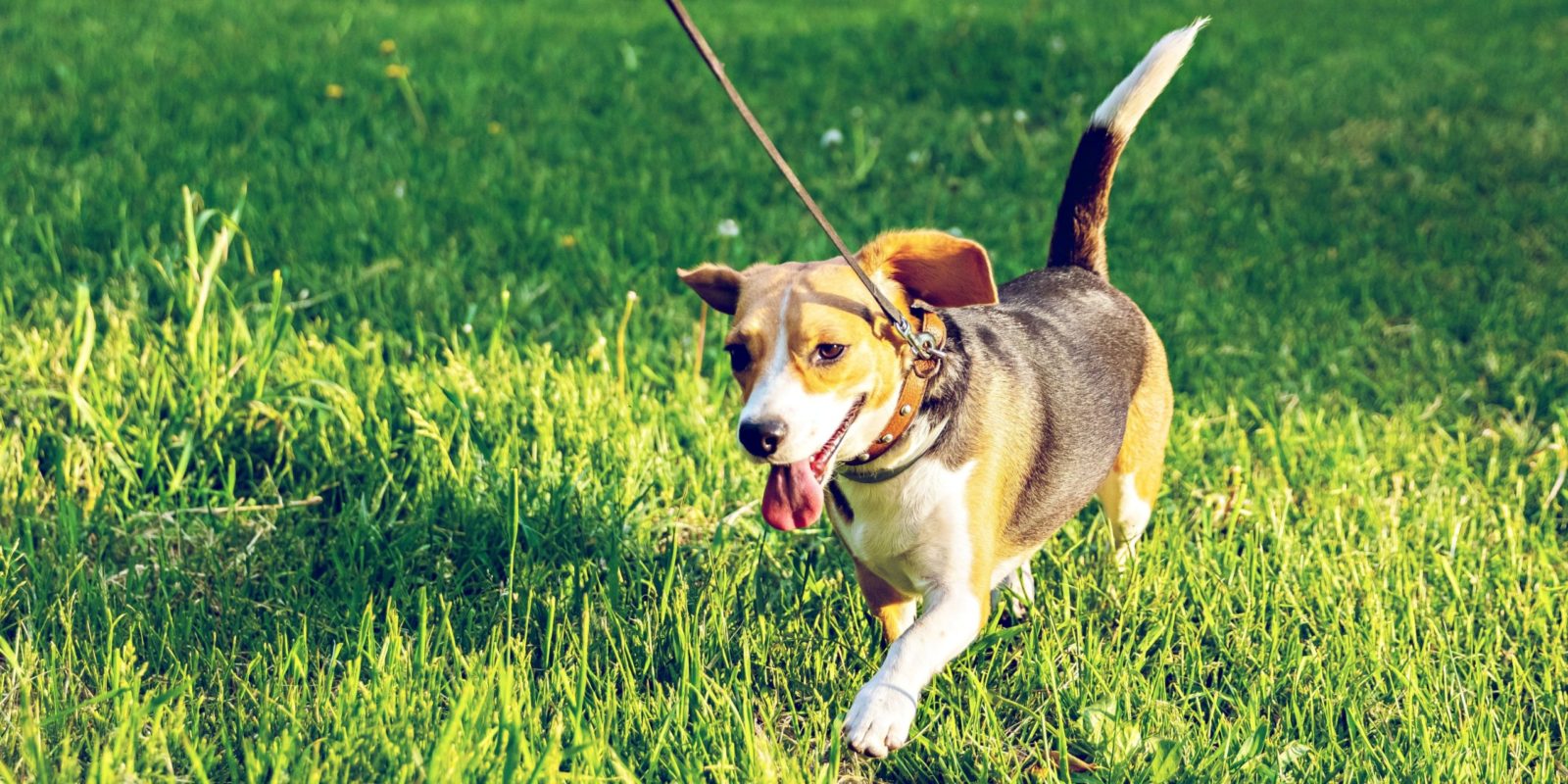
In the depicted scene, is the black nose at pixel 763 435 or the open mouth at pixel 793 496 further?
the open mouth at pixel 793 496

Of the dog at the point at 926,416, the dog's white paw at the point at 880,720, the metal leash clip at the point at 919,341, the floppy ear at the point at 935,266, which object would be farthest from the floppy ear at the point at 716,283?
the dog's white paw at the point at 880,720

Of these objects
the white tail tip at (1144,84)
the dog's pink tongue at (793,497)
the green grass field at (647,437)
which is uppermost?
the white tail tip at (1144,84)

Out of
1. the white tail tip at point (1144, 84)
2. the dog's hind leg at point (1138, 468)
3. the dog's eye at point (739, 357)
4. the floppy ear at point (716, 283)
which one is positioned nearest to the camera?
the dog's eye at point (739, 357)

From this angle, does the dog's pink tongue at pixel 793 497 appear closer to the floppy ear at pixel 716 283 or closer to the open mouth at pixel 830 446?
the open mouth at pixel 830 446

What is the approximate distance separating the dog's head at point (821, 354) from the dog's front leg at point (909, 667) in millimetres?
315

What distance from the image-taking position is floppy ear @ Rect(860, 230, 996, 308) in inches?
104

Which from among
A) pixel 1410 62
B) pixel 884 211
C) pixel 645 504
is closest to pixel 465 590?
pixel 645 504

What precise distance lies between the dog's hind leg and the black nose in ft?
4.13

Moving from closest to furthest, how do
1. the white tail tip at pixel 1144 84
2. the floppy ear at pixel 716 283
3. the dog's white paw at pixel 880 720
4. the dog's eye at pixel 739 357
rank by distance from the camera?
the dog's white paw at pixel 880 720, the dog's eye at pixel 739 357, the floppy ear at pixel 716 283, the white tail tip at pixel 1144 84

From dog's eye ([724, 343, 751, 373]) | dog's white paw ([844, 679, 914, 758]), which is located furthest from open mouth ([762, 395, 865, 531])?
dog's white paw ([844, 679, 914, 758])

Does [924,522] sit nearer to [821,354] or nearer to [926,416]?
[926,416]

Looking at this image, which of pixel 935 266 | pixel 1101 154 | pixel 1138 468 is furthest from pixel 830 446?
pixel 1101 154

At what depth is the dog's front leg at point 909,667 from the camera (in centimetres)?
240

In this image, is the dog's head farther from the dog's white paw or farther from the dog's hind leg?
the dog's hind leg
